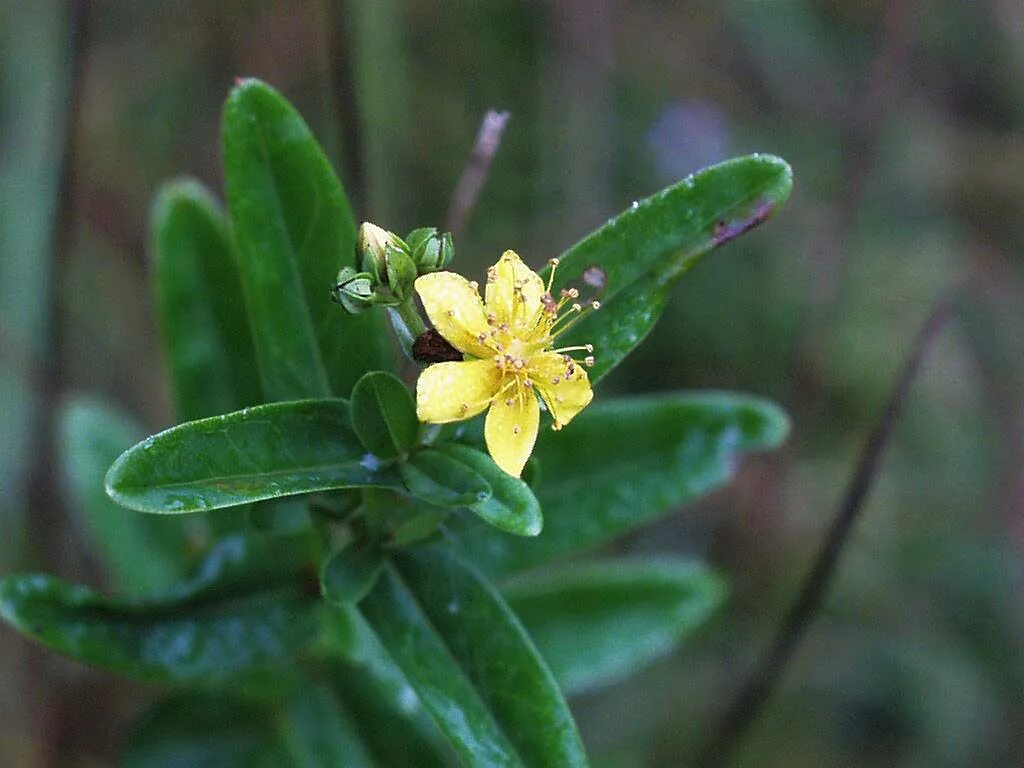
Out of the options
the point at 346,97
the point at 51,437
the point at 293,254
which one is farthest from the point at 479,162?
the point at 51,437

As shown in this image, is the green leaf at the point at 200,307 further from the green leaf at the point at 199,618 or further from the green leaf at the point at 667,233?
the green leaf at the point at 667,233

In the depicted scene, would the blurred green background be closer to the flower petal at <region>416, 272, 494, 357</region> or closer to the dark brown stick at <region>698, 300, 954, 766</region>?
the dark brown stick at <region>698, 300, 954, 766</region>

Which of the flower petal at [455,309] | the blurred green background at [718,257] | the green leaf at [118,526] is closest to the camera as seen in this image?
the flower petal at [455,309]

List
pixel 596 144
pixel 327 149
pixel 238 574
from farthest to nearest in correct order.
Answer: pixel 596 144, pixel 327 149, pixel 238 574

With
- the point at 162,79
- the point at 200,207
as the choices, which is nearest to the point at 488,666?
the point at 200,207

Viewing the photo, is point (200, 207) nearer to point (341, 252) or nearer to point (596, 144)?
point (341, 252)


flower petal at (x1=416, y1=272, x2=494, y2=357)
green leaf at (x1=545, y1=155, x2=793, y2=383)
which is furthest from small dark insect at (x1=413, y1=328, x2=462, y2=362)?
green leaf at (x1=545, y1=155, x2=793, y2=383)

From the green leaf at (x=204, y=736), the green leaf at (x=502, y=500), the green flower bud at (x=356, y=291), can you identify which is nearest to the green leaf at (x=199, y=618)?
the green leaf at (x=204, y=736)

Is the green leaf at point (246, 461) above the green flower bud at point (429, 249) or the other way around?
the other way around
